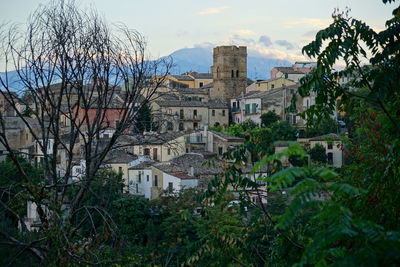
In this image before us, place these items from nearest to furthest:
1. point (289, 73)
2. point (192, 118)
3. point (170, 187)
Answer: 1. point (170, 187)
2. point (192, 118)
3. point (289, 73)

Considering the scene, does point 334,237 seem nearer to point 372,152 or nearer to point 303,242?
point 303,242

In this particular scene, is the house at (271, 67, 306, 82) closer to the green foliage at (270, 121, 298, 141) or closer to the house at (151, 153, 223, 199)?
the green foliage at (270, 121, 298, 141)

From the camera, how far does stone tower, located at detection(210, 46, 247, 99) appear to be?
77637mm

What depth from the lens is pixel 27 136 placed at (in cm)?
5762

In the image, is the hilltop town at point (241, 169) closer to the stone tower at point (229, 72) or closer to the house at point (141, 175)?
→ the house at point (141, 175)

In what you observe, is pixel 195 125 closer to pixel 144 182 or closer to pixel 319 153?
pixel 319 153

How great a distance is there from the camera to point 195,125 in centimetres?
6284

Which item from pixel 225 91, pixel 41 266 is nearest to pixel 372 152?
pixel 41 266

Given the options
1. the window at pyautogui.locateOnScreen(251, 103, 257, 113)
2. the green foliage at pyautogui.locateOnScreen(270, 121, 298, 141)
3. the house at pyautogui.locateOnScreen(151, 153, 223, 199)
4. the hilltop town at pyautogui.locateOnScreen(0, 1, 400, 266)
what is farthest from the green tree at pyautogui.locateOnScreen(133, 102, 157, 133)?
the window at pyautogui.locateOnScreen(251, 103, 257, 113)

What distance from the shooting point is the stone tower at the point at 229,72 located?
77637 millimetres

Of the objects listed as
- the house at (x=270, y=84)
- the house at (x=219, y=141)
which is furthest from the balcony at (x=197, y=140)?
the house at (x=270, y=84)

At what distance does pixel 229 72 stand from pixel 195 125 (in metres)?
Answer: 18.3

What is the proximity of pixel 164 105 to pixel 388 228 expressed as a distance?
55.0m

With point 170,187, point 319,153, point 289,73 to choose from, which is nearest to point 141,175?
point 170,187
